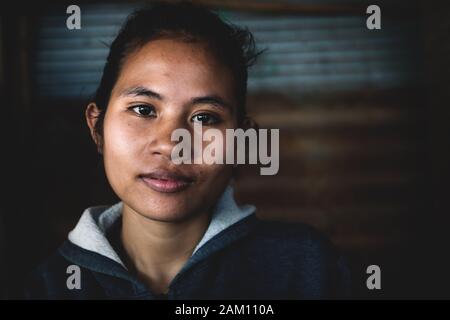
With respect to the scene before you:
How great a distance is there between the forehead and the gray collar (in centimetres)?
32

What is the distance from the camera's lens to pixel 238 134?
1.17m

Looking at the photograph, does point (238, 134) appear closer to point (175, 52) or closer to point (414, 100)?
point (175, 52)

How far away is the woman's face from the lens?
1028mm

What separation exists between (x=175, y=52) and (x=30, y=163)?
0.87 meters

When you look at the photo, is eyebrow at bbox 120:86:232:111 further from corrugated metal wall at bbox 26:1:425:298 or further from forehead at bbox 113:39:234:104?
corrugated metal wall at bbox 26:1:425:298

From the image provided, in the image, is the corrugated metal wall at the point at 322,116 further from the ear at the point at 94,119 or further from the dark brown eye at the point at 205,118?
the dark brown eye at the point at 205,118

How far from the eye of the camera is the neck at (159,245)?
1.18 m

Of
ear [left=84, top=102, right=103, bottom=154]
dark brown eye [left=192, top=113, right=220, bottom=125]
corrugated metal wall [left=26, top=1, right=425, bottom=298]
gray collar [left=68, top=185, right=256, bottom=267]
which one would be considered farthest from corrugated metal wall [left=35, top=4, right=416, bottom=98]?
dark brown eye [left=192, top=113, right=220, bottom=125]

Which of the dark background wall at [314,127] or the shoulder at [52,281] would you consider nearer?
the shoulder at [52,281]

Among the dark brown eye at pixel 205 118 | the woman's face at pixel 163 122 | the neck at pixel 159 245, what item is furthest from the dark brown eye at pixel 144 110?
the neck at pixel 159 245

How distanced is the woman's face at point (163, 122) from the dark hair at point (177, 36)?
38mm

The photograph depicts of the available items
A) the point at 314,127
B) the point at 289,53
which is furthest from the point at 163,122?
the point at 314,127

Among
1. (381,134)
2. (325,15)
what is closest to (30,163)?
(325,15)

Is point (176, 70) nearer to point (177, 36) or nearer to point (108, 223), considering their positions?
point (177, 36)
